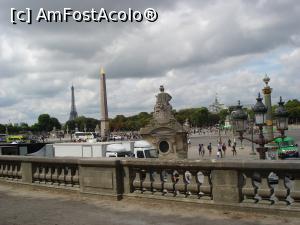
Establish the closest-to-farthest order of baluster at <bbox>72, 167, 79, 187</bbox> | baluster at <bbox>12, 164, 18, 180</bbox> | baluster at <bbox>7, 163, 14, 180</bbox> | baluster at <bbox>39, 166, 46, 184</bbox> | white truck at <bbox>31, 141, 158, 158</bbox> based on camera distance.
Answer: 1. baluster at <bbox>72, 167, 79, 187</bbox>
2. baluster at <bbox>39, 166, 46, 184</bbox>
3. baluster at <bbox>12, 164, 18, 180</bbox>
4. baluster at <bbox>7, 163, 14, 180</bbox>
5. white truck at <bbox>31, 141, 158, 158</bbox>

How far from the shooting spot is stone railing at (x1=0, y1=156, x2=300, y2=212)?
7.50 metres

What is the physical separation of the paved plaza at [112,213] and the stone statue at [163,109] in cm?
4639

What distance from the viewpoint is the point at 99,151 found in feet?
117

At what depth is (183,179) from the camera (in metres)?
8.89

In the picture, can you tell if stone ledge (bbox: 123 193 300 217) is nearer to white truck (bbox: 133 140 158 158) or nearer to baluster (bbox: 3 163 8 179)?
baluster (bbox: 3 163 8 179)

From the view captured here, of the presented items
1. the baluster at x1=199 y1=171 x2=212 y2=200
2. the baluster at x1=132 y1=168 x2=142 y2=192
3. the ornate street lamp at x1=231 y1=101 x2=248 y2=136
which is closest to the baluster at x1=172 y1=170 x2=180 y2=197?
the baluster at x1=199 y1=171 x2=212 y2=200

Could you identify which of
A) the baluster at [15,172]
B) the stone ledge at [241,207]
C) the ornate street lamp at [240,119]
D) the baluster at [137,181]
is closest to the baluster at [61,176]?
the baluster at [15,172]

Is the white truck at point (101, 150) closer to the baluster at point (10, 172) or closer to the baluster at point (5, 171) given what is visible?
the baluster at point (5, 171)

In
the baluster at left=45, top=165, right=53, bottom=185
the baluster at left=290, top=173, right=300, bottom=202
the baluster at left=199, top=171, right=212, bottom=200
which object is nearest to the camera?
the baluster at left=290, top=173, right=300, bottom=202

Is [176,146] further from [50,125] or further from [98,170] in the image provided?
[50,125]

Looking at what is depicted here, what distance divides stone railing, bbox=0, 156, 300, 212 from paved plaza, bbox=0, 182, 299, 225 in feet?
0.64

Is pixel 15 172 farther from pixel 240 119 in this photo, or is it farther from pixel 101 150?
pixel 101 150

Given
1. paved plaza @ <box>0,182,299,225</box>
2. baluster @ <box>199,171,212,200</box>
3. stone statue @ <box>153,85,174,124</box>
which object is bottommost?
paved plaza @ <box>0,182,299,225</box>

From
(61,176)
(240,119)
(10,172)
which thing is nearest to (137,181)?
(61,176)
